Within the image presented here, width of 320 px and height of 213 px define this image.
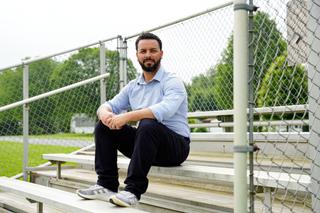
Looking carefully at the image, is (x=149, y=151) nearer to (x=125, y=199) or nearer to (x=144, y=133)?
(x=144, y=133)

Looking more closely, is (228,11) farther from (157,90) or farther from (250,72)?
(250,72)

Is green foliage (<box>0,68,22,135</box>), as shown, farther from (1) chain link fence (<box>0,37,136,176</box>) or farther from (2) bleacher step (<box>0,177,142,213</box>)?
(2) bleacher step (<box>0,177,142,213</box>)

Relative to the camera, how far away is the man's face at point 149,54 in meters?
2.29

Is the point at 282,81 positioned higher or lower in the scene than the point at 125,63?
lower

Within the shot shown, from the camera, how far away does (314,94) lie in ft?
4.86

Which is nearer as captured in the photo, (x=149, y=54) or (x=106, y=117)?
(x=106, y=117)

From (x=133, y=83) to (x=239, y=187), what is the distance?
133cm

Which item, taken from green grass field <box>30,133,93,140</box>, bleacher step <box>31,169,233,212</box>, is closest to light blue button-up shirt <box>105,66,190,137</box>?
bleacher step <box>31,169,233,212</box>

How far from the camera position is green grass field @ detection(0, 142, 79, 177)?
154 inches

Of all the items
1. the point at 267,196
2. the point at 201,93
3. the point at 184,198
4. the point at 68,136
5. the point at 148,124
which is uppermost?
the point at 201,93

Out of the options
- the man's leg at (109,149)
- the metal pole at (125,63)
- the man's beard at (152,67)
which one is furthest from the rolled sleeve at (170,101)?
the metal pole at (125,63)

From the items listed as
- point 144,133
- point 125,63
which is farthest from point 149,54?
point 125,63

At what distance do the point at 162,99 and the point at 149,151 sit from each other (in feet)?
1.40

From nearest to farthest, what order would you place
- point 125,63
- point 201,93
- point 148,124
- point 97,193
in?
point 148,124, point 97,193, point 201,93, point 125,63
